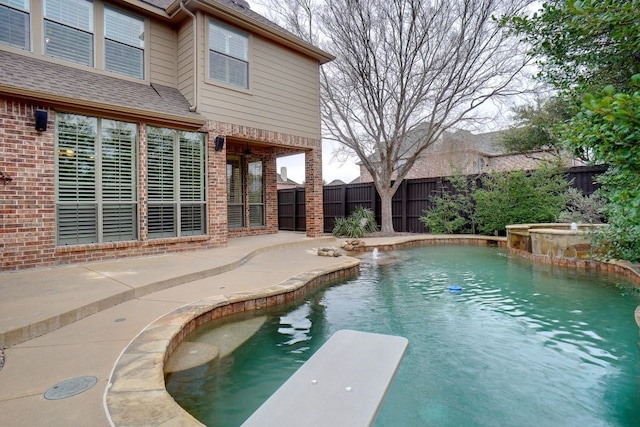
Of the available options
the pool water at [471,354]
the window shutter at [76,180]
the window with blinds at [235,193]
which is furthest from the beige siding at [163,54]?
the pool water at [471,354]

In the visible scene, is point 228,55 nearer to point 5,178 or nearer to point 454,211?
point 5,178

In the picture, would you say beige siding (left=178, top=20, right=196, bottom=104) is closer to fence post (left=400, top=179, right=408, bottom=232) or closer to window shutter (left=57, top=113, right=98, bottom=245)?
window shutter (left=57, top=113, right=98, bottom=245)

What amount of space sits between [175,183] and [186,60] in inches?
108

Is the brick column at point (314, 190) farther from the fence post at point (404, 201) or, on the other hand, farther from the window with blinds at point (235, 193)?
the fence post at point (404, 201)

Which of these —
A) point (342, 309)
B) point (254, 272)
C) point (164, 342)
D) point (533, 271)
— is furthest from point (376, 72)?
point (164, 342)

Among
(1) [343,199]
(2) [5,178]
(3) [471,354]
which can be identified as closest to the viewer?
(3) [471,354]

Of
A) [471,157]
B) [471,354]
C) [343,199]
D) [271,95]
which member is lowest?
[471,354]

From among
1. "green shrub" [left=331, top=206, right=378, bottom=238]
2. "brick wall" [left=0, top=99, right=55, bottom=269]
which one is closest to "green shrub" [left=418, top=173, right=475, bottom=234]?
"green shrub" [left=331, top=206, right=378, bottom=238]

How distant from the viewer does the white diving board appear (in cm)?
128

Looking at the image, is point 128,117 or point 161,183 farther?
point 161,183

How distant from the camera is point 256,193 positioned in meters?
10.7

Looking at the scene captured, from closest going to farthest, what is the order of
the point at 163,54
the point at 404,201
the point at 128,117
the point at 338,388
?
the point at 338,388 < the point at 128,117 < the point at 163,54 < the point at 404,201

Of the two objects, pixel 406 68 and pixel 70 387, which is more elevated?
pixel 406 68

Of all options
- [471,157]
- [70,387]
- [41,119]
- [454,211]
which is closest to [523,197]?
[454,211]
